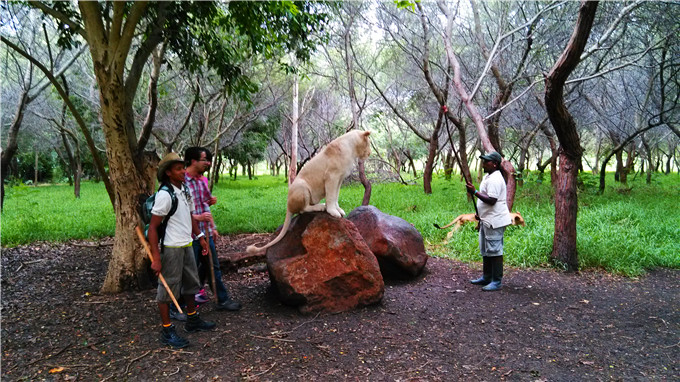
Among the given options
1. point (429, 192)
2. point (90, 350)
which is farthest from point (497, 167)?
point (429, 192)

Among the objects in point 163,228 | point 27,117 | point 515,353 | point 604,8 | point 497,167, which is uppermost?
point 604,8

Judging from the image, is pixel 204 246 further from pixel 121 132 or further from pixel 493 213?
pixel 493 213

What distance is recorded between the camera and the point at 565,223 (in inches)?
260

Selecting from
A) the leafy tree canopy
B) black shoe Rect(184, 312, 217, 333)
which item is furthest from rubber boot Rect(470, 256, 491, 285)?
the leafy tree canopy

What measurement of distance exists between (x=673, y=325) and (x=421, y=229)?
5137 mm

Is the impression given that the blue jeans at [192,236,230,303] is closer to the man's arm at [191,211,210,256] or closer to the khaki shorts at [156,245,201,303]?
the man's arm at [191,211,210,256]

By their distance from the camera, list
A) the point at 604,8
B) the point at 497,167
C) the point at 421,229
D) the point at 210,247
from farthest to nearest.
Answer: the point at 604,8
the point at 421,229
the point at 497,167
the point at 210,247

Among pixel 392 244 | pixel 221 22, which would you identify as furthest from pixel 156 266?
pixel 221 22

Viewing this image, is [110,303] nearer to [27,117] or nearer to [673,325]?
[673,325]

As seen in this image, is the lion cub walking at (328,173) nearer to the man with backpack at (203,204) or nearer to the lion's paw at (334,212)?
the lion's paw at (334,212)

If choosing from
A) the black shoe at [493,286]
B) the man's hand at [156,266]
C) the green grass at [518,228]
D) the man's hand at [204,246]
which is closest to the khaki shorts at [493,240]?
the black shoe at [493,286]

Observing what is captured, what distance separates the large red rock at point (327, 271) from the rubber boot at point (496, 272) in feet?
5.74

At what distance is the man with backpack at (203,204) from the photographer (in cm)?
467

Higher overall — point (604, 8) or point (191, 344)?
point (604, 8)
